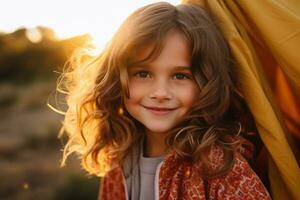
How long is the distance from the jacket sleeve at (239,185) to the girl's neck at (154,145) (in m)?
0.30

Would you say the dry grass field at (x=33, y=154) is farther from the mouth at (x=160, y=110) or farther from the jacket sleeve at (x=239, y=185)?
the jacket sleeve at (x=239, y=185)

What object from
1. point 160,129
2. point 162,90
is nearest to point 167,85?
point 162,90

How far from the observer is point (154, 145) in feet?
6.56

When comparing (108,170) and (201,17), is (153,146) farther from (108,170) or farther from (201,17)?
(201,17)

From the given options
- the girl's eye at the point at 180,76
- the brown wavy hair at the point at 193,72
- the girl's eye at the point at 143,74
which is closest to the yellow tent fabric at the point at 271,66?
the brown wavy hair at the point at 193,72

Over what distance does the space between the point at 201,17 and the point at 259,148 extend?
46 cm

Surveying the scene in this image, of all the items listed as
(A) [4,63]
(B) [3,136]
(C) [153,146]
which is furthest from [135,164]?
(A) [4,63]

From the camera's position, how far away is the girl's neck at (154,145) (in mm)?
1963

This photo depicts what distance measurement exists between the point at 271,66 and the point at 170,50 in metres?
0.33

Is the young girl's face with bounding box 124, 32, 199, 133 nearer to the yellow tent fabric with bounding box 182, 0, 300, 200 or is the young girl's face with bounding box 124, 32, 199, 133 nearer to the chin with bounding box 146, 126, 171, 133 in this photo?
the chin with bounding box 146, 126, 171, 133

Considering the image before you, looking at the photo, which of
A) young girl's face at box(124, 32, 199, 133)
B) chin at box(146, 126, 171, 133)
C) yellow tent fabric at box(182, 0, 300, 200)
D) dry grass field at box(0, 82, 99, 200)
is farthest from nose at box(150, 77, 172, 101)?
dry grass field at box(0, 82, 99, 200)

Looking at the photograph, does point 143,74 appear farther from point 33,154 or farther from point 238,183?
point 33,154

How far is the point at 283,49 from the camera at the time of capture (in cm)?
167

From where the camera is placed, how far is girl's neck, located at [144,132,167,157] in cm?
196
